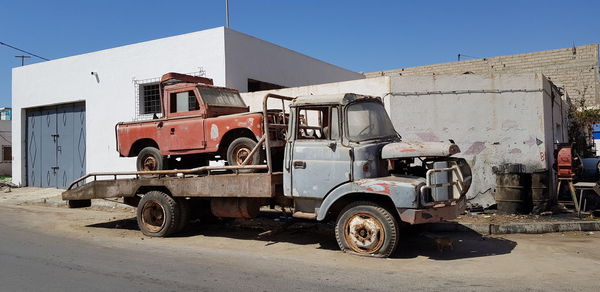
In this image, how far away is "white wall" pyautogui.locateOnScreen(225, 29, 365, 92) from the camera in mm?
13688

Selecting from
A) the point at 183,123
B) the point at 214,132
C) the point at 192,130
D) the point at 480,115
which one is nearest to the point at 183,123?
the point at 183,123

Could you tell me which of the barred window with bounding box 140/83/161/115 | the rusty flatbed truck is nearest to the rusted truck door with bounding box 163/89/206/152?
the rusty flatbed truck

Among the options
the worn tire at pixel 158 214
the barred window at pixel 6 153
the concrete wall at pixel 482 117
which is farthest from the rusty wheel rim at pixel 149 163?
the barred window at pixel 6 153

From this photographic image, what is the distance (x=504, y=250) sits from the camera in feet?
23.0

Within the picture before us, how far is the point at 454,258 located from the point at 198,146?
183 inches

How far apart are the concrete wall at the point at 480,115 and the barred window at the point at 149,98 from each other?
23.6 ft

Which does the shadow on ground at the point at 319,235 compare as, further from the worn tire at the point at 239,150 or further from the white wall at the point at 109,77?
the white wall at the point at 109,77

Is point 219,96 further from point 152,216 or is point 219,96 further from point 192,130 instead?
point 152,216

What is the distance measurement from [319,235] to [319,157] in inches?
84.1

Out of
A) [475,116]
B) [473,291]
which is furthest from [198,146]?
[475,116]

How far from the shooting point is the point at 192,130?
8.33 m

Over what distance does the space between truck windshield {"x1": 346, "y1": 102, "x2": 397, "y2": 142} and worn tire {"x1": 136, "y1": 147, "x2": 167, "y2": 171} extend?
397 centimetres

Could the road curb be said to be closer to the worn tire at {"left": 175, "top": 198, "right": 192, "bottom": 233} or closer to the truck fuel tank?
the truck fuel tank

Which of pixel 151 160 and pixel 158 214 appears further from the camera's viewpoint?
pixel 151 160
